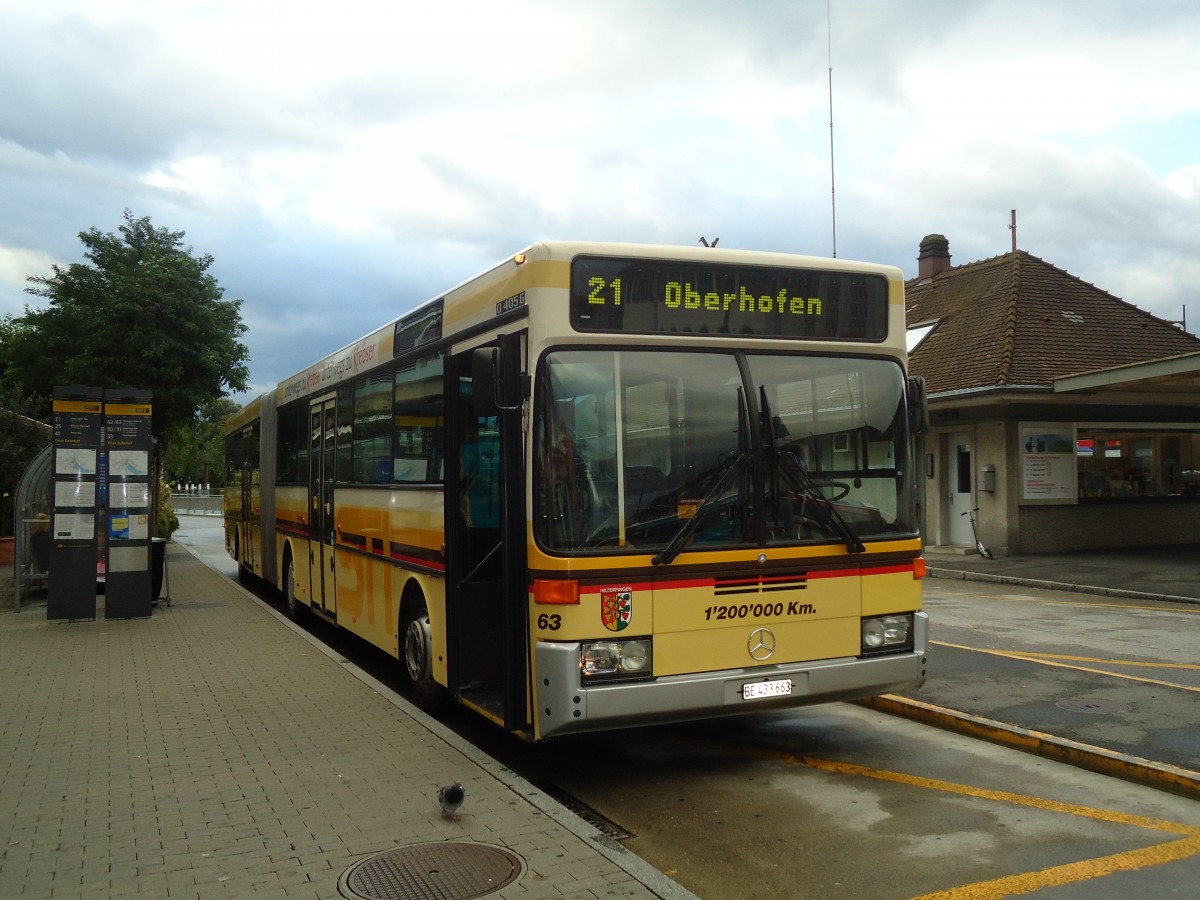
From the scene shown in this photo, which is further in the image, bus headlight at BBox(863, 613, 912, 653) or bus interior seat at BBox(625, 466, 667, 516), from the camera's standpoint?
bus headlight at BBox(863, 613, 912, 653)

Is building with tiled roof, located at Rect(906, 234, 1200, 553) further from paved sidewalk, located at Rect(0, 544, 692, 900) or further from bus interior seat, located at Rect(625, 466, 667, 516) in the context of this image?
paved sidewalk, located at Rect(0, 544, 692, 900)

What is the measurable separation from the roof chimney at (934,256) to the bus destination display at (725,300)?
1031 inches

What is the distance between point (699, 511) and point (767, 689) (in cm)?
112

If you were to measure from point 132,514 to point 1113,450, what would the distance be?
1854 cm

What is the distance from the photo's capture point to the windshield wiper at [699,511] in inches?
237

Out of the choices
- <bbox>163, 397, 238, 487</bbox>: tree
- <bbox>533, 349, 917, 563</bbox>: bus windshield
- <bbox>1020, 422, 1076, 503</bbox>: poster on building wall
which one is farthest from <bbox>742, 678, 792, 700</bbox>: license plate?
<bbox>163, 397, 238, 487</bbox>: tree

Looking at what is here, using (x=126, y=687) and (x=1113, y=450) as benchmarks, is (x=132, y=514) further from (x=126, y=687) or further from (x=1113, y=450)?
(x=1113, y=450)

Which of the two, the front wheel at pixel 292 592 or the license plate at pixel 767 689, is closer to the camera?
the license plate at pixel 767 689

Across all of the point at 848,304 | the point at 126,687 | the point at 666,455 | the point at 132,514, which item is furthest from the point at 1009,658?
the point at 132,514

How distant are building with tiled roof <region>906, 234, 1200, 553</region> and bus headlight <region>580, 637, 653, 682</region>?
1530 cm

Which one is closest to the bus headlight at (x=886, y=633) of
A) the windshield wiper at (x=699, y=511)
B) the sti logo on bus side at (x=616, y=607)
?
the windshield wiper at (x=699, y=511)

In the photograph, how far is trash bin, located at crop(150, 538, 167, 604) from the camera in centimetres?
1541

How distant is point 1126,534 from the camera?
22.3 metres

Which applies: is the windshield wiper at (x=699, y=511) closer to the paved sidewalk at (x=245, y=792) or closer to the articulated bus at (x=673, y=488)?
the articulated bus at (x=673, y=488)
